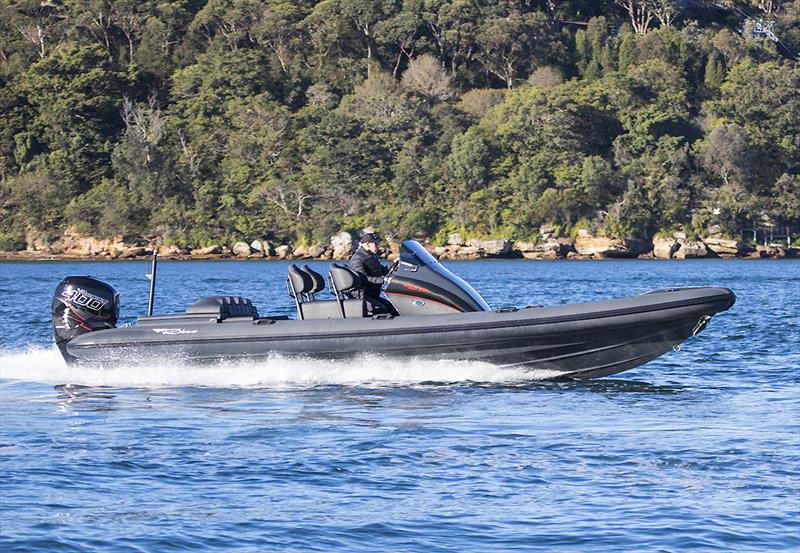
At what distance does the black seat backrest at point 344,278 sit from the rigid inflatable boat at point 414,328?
13 mm

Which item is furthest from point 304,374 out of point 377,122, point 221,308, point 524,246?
point 377,122

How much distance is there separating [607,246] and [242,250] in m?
21.5

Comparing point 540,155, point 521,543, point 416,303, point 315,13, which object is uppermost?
point 315,13

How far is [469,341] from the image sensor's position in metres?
13.7

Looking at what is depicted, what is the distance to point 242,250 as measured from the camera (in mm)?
78688

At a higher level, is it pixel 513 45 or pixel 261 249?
pixel 513 45

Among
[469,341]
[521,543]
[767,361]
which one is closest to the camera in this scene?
[521,543]

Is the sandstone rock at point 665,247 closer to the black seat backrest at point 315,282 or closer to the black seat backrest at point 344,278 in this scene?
the black seat backrest at point 315,282

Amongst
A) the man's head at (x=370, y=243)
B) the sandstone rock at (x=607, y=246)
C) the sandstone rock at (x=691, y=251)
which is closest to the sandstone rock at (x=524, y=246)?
the sandstone rock at (x=607, y=246)

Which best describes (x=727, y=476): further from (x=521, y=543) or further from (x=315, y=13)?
(x=315, y=13)

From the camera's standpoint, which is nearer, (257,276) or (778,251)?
(257,276)

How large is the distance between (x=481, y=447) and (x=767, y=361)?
7994 millimetres

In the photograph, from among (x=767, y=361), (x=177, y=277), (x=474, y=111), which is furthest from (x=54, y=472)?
(x=474, y=111)

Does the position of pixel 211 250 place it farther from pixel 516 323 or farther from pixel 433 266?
pixel 516 323
